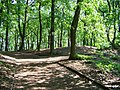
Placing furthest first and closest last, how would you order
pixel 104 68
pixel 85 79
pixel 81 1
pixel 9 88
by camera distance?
pixel 81 1
pixel 104 68
pixel 85 79
pixel 9 88

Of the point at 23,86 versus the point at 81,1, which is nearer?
the point at 23,86

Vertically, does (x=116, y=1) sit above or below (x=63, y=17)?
above

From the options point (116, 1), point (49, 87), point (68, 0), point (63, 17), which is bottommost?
point (49, 87)

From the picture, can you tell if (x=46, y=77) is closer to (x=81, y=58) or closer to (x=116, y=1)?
(x=81, y=58)

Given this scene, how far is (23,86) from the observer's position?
33.2 feet

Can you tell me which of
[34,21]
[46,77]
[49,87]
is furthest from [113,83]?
[34,21]

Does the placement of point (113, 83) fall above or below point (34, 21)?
below

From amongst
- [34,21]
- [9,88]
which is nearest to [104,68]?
[9,88]

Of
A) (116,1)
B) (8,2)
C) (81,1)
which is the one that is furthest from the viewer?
(116,1)

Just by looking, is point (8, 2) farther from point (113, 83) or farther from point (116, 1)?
point (116, 1)

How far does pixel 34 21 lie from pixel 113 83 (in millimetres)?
40502

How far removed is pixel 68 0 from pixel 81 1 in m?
3.23

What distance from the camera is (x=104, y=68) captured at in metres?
14.4

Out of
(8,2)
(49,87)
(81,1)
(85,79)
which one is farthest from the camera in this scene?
(81,1)
